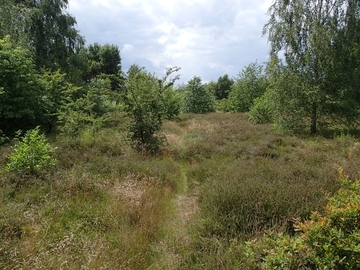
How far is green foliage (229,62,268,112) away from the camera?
22.8 m

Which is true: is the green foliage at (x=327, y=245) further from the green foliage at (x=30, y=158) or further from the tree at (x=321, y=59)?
the tree at (x=321, y=59)

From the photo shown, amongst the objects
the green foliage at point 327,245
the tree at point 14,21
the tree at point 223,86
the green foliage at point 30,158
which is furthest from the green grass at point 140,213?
the tree at point 223,86

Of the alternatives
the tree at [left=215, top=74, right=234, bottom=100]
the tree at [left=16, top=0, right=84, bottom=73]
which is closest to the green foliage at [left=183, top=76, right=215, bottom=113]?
the tree at [left=16, top=0, right=84, bottom=73]

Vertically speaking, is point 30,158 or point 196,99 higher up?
point 196,99

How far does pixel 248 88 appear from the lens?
22984 millimetres

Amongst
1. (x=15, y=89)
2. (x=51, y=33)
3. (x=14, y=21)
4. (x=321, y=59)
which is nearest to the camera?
(x=15, y=89)

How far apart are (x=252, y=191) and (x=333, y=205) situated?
1383 mm

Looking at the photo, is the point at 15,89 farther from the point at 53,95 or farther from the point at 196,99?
the point at 196,99

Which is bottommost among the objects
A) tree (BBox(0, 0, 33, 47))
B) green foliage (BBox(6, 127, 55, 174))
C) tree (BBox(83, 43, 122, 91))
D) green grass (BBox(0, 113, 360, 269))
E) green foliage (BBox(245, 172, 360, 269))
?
green grass (BBox(0, 113, 360, 269))

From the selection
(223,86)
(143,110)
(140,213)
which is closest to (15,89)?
(143,110)

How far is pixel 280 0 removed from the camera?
1152 centimetres

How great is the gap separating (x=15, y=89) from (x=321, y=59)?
13.6 metres

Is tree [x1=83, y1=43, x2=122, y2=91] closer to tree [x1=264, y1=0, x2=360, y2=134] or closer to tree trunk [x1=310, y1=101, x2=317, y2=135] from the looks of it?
tree [x1=264, y1=0, x2=360, y2=134]

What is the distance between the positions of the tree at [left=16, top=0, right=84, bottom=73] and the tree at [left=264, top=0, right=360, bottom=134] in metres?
14.6
